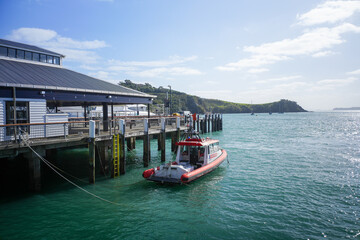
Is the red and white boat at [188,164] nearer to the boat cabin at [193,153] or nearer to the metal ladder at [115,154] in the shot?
the boat cabin at [193,153]

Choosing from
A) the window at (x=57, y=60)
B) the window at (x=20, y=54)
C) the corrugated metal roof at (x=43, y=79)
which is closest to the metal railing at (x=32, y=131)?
the corrugated metal roof at (x=43, y=79)

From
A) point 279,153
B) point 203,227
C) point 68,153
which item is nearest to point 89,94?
point 68,153

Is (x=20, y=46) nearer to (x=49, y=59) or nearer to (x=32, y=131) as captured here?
(x=49, y=59)

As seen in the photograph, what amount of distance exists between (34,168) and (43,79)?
748 centimetres

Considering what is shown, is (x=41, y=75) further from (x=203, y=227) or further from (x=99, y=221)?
(x=203, y=227)

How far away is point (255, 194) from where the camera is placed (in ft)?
43.8

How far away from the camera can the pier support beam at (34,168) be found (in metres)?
12.2

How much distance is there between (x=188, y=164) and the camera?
16250mm

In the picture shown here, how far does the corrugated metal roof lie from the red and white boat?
339 inches

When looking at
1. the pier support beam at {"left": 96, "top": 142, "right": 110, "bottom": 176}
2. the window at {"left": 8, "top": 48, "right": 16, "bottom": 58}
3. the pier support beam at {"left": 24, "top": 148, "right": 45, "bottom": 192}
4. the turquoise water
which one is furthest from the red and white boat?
the window at {"left": 8, "top": 48, "right": 16, "bottom": 58}

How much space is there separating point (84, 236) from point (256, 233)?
6.67m

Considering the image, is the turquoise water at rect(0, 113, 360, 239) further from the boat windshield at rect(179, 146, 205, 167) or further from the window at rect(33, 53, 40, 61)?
the window at rect(33, 53, 40, 61)

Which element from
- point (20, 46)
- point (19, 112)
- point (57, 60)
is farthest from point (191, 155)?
point (20, 46)

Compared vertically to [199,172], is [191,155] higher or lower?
higher
